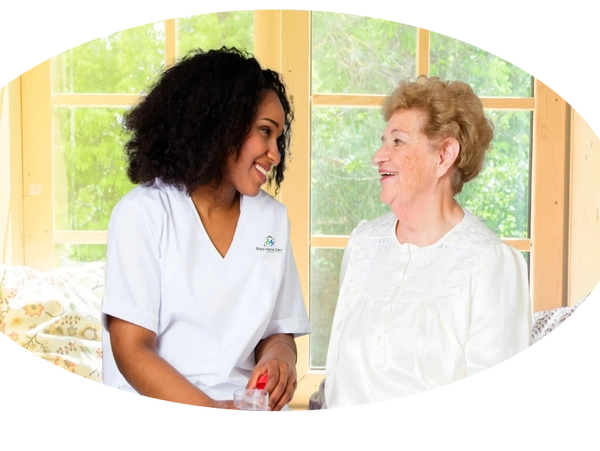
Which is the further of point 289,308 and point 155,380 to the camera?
point 289,308

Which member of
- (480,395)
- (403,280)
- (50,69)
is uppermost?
(50,69)

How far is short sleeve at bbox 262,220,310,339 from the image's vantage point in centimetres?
122

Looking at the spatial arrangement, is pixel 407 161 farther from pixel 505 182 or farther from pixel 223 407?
pixel 223 407

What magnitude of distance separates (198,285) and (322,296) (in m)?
0.19

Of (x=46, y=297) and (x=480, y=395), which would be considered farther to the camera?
(x=46, y=297)

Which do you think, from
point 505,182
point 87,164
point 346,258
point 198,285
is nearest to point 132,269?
point 198,285

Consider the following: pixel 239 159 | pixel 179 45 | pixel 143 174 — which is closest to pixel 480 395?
pixel 239 159

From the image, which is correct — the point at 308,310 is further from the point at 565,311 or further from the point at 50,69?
the point at 50,69

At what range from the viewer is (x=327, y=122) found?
123cm

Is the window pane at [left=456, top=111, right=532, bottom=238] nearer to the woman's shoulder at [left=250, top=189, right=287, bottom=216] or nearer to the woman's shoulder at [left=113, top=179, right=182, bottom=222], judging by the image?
the woman's shoulder at [left=250, top=189, right=287, bottom=216]

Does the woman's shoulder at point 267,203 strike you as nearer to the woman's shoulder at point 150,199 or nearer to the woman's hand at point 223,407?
the woman's shoulder at point 150,199

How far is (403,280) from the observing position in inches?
45.0

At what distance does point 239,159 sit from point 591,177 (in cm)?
51

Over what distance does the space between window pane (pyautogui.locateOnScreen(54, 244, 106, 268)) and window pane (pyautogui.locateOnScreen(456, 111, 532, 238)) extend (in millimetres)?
518
